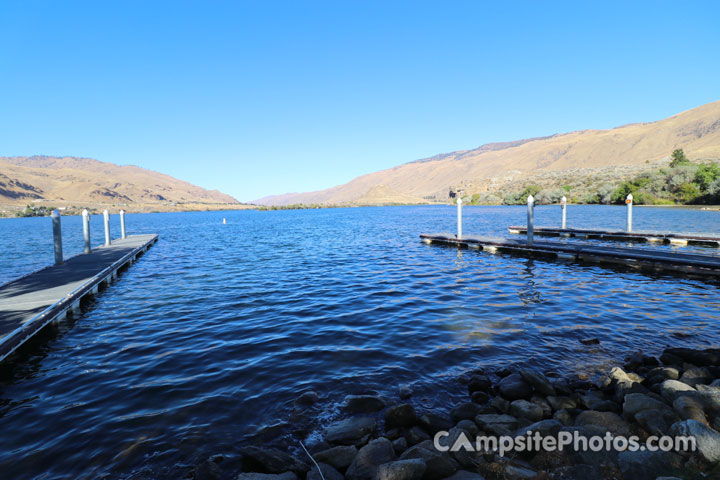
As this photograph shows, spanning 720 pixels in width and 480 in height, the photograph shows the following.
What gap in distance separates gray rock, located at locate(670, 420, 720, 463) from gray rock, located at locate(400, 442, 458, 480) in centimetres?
219

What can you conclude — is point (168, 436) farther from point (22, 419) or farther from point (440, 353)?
point (440, 353)

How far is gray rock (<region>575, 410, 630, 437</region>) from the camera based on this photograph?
414 centimetres

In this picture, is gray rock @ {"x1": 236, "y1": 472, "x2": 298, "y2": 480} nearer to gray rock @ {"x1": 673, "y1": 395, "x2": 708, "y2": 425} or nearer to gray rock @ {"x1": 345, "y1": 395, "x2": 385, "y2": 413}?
gray rock @ {"x1": 345, "y1": 395, "x2": 385, "y2": 413}

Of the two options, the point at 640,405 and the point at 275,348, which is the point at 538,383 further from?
the point at 275,348

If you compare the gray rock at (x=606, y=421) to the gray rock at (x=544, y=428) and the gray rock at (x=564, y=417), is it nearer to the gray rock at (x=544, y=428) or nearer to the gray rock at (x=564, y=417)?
the gray rock at (x=564, y=417)

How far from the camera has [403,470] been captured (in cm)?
340

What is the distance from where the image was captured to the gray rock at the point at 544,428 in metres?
4.05

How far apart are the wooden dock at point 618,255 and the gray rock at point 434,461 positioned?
13491mm

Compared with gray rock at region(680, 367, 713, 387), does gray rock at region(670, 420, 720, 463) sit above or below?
above

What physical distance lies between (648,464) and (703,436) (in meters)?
0.65

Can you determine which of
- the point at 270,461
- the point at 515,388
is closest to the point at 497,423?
the point at 515,388

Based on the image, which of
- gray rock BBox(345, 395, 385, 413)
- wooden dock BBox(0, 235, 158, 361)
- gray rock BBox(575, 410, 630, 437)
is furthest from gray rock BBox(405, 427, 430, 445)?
wooden dock BBox(0, 235, 158, 361)

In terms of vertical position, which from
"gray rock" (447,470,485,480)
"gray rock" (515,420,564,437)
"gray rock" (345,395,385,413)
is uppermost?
"gray rock" (515,420,564,437)

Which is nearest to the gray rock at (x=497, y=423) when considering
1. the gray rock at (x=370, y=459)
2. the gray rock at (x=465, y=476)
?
the gray rock at (x=465, y=476)
